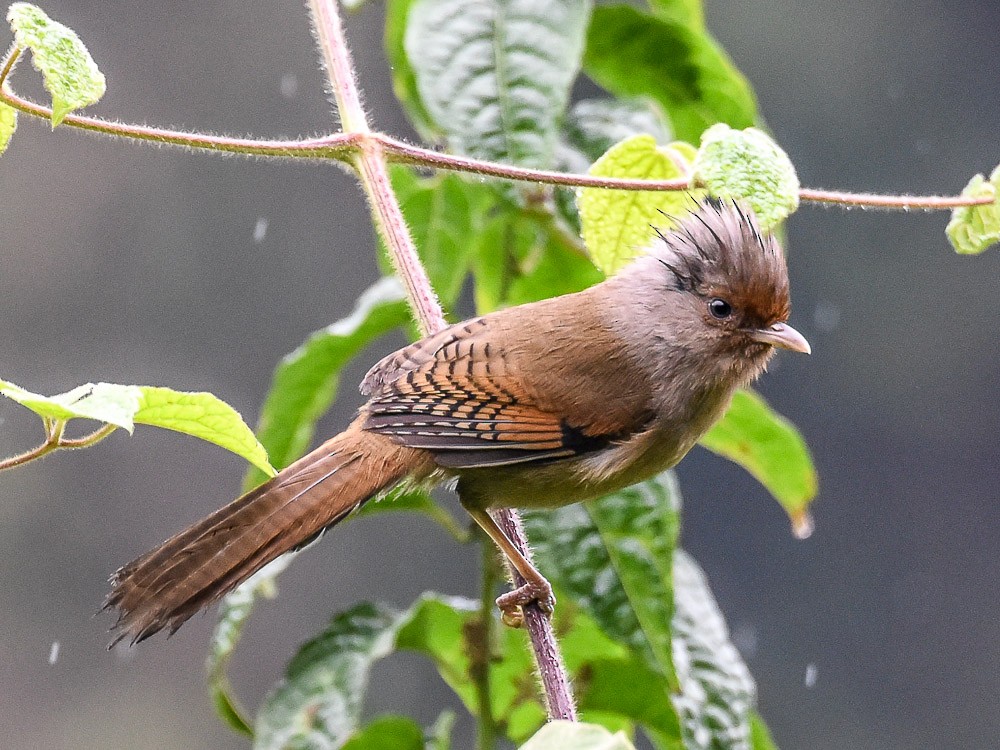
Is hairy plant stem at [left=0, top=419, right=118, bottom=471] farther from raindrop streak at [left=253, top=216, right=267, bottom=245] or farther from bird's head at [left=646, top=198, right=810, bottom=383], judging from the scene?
raindrop streak at [left=253, top=216, right=267, bottom=245]

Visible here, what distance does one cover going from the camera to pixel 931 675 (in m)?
6.80

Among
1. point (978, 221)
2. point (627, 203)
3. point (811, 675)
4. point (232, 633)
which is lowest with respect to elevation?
point (811, 675)

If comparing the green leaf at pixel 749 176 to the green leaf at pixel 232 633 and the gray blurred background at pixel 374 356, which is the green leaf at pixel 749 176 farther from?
the gray blurred background at pixel 374 356

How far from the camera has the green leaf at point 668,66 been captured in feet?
8.43

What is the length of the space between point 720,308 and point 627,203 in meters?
0.37

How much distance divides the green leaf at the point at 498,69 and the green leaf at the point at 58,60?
78 cm

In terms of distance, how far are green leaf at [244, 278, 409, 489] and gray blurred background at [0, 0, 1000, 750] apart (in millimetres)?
2388

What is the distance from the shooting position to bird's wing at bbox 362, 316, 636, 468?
2.25 m

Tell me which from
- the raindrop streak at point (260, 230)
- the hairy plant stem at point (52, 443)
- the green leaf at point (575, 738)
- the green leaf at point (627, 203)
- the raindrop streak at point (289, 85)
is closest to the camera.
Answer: the green leaf at point (575, 738)

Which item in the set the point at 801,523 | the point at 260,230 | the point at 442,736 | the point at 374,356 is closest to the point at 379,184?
the point at 442,736

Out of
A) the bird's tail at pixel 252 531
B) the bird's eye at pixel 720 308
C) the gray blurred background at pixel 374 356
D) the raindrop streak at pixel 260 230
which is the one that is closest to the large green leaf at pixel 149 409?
the bird's tail at pixel 252 531

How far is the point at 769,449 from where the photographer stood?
2566mm

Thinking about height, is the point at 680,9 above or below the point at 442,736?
above

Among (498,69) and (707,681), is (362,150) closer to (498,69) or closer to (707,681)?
(498,69)
